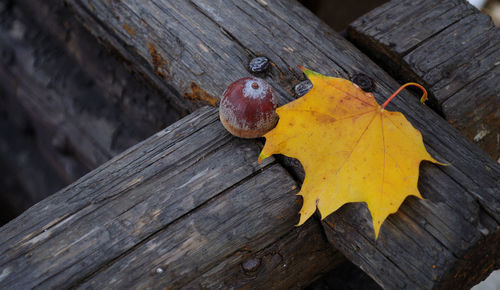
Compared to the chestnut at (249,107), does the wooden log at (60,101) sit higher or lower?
lower

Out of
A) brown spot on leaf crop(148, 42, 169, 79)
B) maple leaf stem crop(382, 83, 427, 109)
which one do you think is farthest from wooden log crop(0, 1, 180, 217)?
maple leaf stem crop(382, 83, 427, 109)

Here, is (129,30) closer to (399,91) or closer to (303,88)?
(303,88)

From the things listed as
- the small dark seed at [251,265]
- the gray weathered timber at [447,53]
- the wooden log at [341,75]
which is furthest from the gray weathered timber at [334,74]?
the small dark seed at [251,265]

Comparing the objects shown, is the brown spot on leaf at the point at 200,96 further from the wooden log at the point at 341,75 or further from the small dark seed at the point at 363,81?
the small dark seed at the point at 363,81

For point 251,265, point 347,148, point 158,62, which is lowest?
point 251,265

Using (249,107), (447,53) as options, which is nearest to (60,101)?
(249,107)

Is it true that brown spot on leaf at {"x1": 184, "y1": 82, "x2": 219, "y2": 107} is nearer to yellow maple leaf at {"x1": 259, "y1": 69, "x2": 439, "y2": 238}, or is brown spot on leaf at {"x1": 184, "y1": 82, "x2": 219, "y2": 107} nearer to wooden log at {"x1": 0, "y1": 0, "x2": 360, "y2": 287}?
yellow maple leaf at {"x1": 259, "y1": 69, "x2": 439, "y2": 238}

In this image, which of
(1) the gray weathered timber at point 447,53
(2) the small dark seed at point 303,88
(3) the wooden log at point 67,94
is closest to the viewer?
(2) the small dark seed at point 303,88
